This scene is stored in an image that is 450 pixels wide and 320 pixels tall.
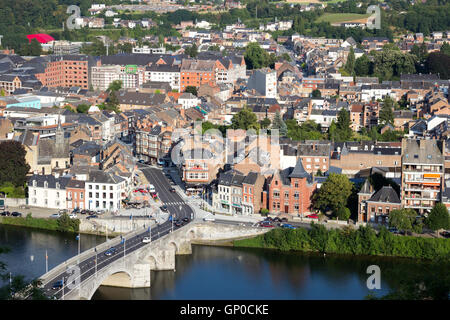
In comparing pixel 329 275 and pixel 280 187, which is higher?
pixel 280 187

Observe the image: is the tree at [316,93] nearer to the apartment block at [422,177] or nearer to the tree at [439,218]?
the apartment block at [422,177]

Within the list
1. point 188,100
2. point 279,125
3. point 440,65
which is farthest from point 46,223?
point 440,65

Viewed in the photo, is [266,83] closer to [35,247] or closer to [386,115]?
[386,115]

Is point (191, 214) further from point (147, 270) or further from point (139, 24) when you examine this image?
point (139, 24)

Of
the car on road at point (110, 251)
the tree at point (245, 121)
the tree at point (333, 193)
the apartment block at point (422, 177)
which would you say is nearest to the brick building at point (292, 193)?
the tree at point (333, 193)
